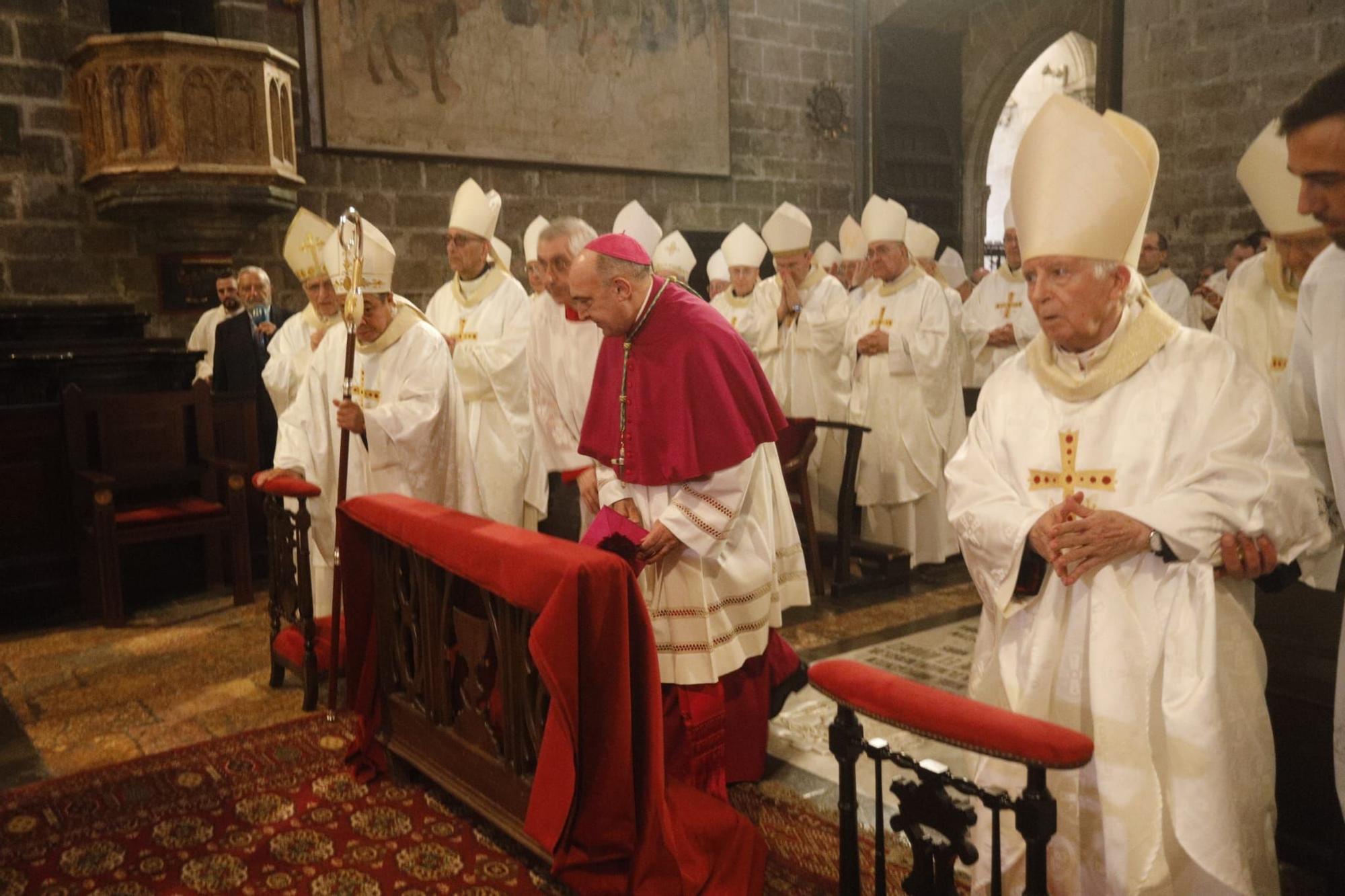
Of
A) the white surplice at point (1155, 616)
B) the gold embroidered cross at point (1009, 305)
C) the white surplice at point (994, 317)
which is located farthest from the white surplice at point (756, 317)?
the white surplice at point (1155, 616)

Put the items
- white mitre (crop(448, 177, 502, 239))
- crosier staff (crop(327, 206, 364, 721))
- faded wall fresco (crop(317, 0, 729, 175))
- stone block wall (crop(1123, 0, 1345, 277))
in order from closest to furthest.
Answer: crosier staff (crop(327, 206, 364, 721)) → white mitre (crop(448, 177, 502, 239)) → stone block wall (crop(1123, 0, 1345, 277)) → faded wall fresco (crop(317, 0, 729, 175))

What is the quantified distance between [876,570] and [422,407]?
2.85m

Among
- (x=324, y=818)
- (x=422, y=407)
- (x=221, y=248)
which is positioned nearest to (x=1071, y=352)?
(x=324, y=818)

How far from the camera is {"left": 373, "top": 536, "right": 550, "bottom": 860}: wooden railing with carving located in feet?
9.20

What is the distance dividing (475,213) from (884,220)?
8.61 ft

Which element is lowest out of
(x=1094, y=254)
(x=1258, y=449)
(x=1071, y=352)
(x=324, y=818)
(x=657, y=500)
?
(x=324, y=818)

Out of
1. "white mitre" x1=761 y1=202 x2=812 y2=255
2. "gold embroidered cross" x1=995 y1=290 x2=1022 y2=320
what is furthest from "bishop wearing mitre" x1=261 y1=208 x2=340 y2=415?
"gold embroidered cross" x1=995 y1=290 x2=1022 y2=320

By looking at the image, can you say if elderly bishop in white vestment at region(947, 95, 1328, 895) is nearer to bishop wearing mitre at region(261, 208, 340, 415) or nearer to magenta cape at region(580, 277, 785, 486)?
magenta cape at region(580, 277, 785, 486)

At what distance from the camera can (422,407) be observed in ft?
14.9

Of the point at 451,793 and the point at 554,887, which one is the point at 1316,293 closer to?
the point at 554,887

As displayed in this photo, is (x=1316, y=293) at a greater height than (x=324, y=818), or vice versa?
(x=1316, y=293)

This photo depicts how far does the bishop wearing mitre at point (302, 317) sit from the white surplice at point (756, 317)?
2742 mm

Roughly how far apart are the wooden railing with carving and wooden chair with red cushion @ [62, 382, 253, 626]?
284cm

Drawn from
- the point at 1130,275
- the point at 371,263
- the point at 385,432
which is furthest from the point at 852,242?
the point at 1130,275
